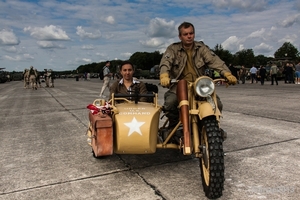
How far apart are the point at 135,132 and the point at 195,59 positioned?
130cm

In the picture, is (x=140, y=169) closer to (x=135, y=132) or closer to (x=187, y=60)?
(x=135, y=132)

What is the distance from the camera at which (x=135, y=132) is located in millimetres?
3465

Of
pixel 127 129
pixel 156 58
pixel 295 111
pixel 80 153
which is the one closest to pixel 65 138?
pixel 80 153

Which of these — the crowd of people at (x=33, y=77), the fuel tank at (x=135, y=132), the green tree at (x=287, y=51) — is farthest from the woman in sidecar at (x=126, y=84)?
the green tree at (x=287, y=51)

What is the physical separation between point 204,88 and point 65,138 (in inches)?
146

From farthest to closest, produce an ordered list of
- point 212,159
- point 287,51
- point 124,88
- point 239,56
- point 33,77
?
point 239,56 → point 287,51 → point 33,77 → point 124,88 → point 212,159

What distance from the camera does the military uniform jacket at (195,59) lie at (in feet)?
13.2

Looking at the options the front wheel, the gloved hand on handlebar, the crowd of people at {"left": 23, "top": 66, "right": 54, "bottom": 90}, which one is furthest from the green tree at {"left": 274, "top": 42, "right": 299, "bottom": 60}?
the front wheel

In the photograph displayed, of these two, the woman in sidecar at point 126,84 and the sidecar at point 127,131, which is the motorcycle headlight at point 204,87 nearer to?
the sidecar at point 127,131

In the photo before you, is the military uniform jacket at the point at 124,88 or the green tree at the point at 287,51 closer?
the military uniform jacket at the point at 124,88

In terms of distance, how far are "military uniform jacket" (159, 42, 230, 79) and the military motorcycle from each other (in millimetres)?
509

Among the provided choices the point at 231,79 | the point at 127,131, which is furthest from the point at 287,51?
the point at 127,131

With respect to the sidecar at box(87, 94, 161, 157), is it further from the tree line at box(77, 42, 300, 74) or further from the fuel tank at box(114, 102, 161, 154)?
the tree line at box(77, 42, 300, 74)

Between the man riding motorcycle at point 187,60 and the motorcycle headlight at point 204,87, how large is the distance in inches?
26.9
